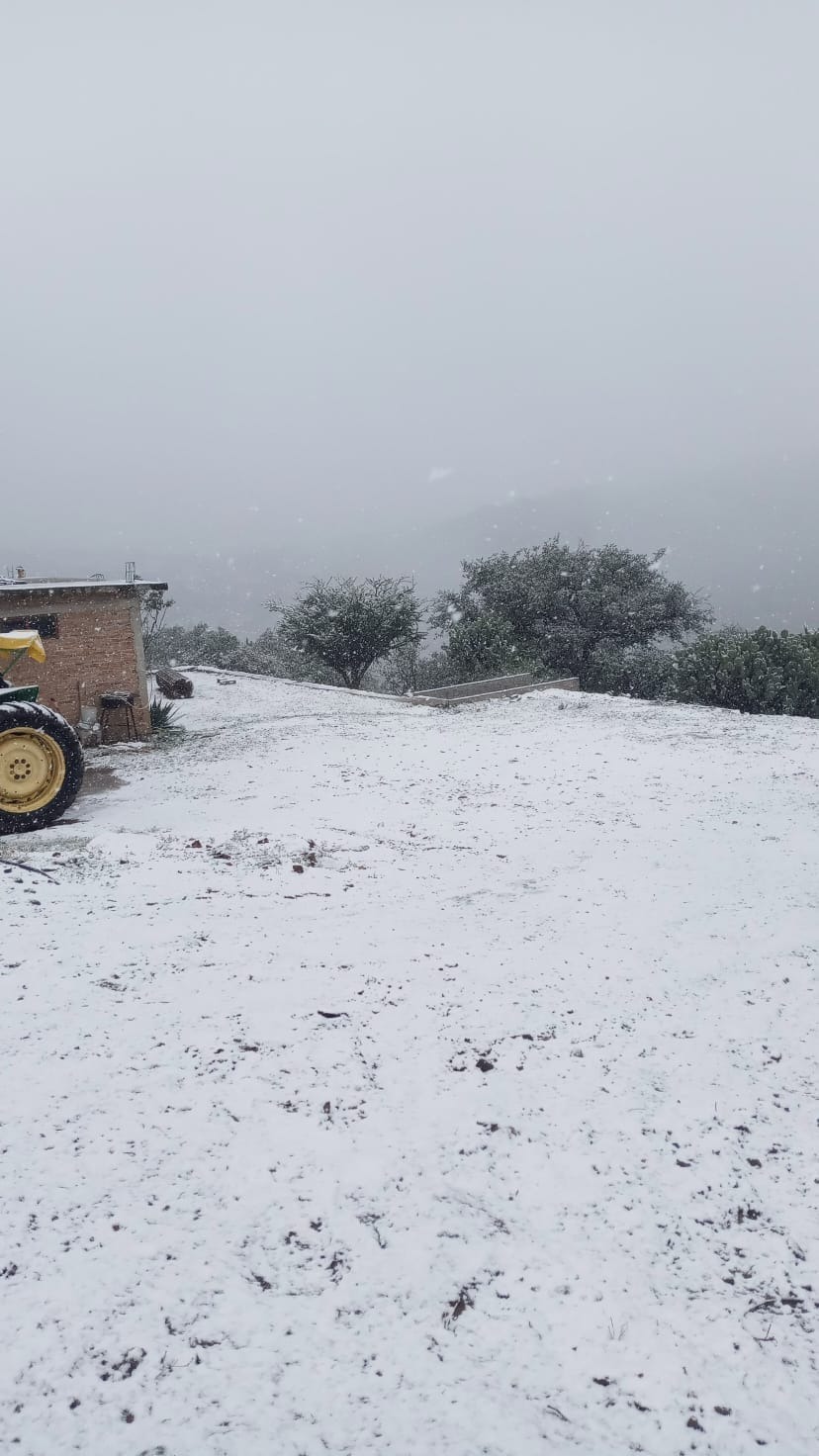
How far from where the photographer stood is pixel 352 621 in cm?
3002

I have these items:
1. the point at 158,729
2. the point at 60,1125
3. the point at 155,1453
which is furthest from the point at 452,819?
the point at 158,729

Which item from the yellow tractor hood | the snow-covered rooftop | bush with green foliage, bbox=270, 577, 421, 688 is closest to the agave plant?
the snow-covered rooftop

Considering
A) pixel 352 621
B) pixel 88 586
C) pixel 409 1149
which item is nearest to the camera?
pixel 409 1149

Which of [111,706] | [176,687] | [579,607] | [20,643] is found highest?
[579,607]

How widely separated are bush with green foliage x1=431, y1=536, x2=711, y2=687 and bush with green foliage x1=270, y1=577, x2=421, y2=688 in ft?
8.61

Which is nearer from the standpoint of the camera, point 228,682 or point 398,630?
point 228,682

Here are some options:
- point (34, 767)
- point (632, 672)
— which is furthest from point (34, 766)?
point (632, 672)

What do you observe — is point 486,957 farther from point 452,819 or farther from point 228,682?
point 228,682

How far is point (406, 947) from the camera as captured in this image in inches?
237

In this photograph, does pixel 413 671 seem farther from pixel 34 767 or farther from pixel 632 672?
pixel 34 767

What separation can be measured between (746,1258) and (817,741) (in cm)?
1189

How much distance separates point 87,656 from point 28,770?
7019mm

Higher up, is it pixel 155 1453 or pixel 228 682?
pixel 228 682

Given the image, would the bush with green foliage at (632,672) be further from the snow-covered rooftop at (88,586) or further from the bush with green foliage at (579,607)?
the snow-covered rooftop at (88,586)
